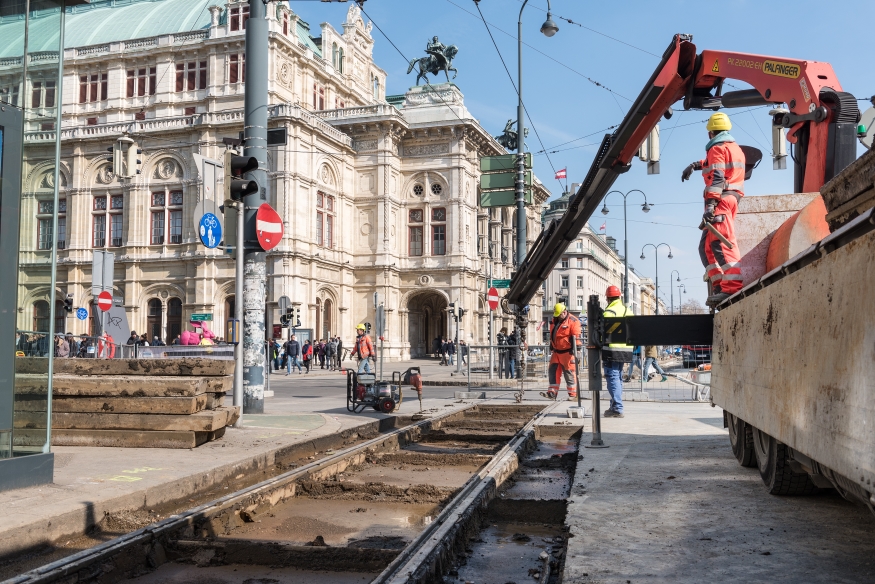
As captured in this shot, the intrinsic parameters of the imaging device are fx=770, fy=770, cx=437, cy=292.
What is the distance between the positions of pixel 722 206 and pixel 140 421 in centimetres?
603

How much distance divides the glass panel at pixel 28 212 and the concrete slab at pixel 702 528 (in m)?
4.12

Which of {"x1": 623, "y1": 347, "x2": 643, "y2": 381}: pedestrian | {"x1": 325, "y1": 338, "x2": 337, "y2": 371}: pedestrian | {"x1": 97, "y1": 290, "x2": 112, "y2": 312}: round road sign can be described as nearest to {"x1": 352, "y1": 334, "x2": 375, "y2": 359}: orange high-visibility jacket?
{"x1": 97, "y1": 290, "x2": 112, "y2": 312}: round road sign

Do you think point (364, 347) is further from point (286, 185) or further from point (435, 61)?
point (435, 61)

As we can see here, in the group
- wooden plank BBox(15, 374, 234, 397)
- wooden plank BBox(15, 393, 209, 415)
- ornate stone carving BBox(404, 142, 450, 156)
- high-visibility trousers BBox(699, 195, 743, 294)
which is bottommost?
wooden plank BBox(15, 393, 209, 415)

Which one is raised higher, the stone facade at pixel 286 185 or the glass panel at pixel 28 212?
the stone facade at pixel 286 185

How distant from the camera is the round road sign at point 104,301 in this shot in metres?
20.0

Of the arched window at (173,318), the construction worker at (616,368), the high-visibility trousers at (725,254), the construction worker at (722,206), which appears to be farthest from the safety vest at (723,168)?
the arched window at (173,318)

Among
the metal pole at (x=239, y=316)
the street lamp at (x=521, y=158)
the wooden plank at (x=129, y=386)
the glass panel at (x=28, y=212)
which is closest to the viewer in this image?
the glass panel at (x=28, y=212)

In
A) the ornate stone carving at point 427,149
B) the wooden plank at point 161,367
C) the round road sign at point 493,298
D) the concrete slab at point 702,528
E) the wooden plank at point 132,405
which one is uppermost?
the ornate stone carving at point 427,149

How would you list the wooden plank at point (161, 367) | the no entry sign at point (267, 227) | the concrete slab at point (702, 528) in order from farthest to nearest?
the no entry sign at point (267, 227) → the wooden plank at point (161, 367) → the concrete slab at point (702, 528)

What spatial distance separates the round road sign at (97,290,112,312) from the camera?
20.0m

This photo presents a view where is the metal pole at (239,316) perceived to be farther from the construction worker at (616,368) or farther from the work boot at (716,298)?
the work boot at (716,298)

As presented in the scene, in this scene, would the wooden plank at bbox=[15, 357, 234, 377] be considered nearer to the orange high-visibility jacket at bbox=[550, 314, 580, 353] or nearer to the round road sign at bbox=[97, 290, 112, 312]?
the orange high-visibility jacket at bbox=[550, 314, 580, 353]

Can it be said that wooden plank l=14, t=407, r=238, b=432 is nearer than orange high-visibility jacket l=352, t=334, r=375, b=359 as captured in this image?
Yes
